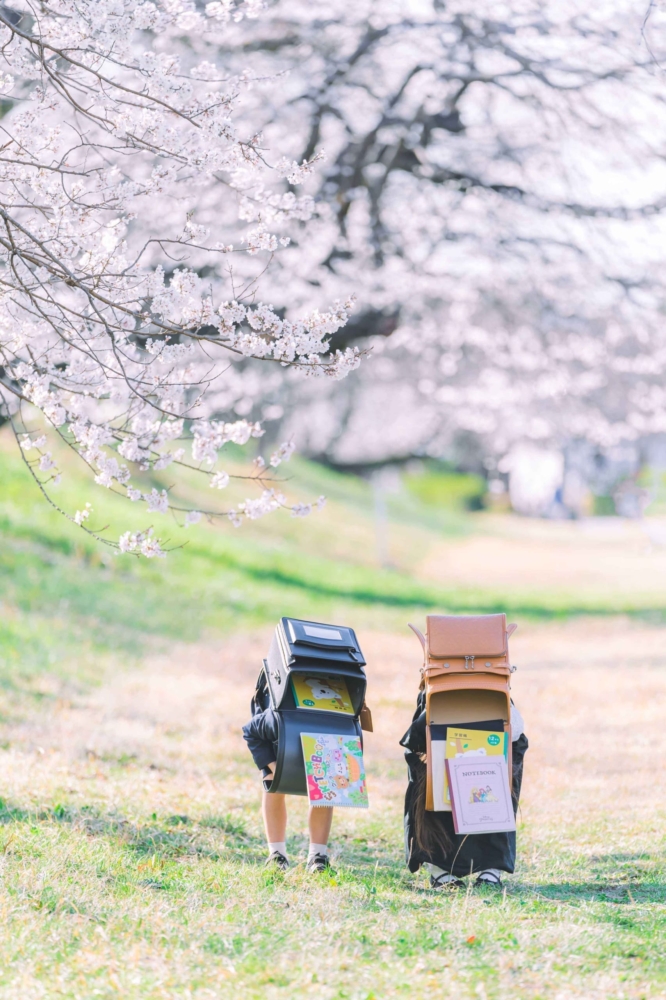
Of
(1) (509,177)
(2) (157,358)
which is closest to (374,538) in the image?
(1) (509,177)

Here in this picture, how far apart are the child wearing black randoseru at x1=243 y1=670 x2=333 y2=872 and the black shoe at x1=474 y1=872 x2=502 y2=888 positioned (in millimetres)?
705

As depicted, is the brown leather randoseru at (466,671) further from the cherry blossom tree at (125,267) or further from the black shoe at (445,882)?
the cherry blossom tree at (125,267)

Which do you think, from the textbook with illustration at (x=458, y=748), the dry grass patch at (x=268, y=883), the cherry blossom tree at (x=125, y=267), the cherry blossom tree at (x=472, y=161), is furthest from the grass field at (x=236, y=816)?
the cherry blossom tree at (x=472, y=161)

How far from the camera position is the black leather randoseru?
4.73 m

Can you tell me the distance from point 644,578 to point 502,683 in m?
22.7

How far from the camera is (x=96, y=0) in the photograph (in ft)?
16.7

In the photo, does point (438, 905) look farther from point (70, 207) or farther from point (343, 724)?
point (70, 207)

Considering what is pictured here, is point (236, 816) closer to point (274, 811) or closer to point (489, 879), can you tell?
point (274, 811)

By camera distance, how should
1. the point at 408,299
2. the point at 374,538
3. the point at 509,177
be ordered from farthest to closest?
1. the point at 374,538
2. the point at 408,299
3. the point at 509,177

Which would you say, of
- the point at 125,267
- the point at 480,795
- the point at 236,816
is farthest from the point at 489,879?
the point at 125,267

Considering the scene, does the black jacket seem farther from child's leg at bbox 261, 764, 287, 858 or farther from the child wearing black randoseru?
child's leg at bbox 261, 764, 287, 858

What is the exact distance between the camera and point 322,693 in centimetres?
496

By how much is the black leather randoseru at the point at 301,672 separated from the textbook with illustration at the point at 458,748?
384 millimetres

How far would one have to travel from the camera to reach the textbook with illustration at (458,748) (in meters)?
4.88
